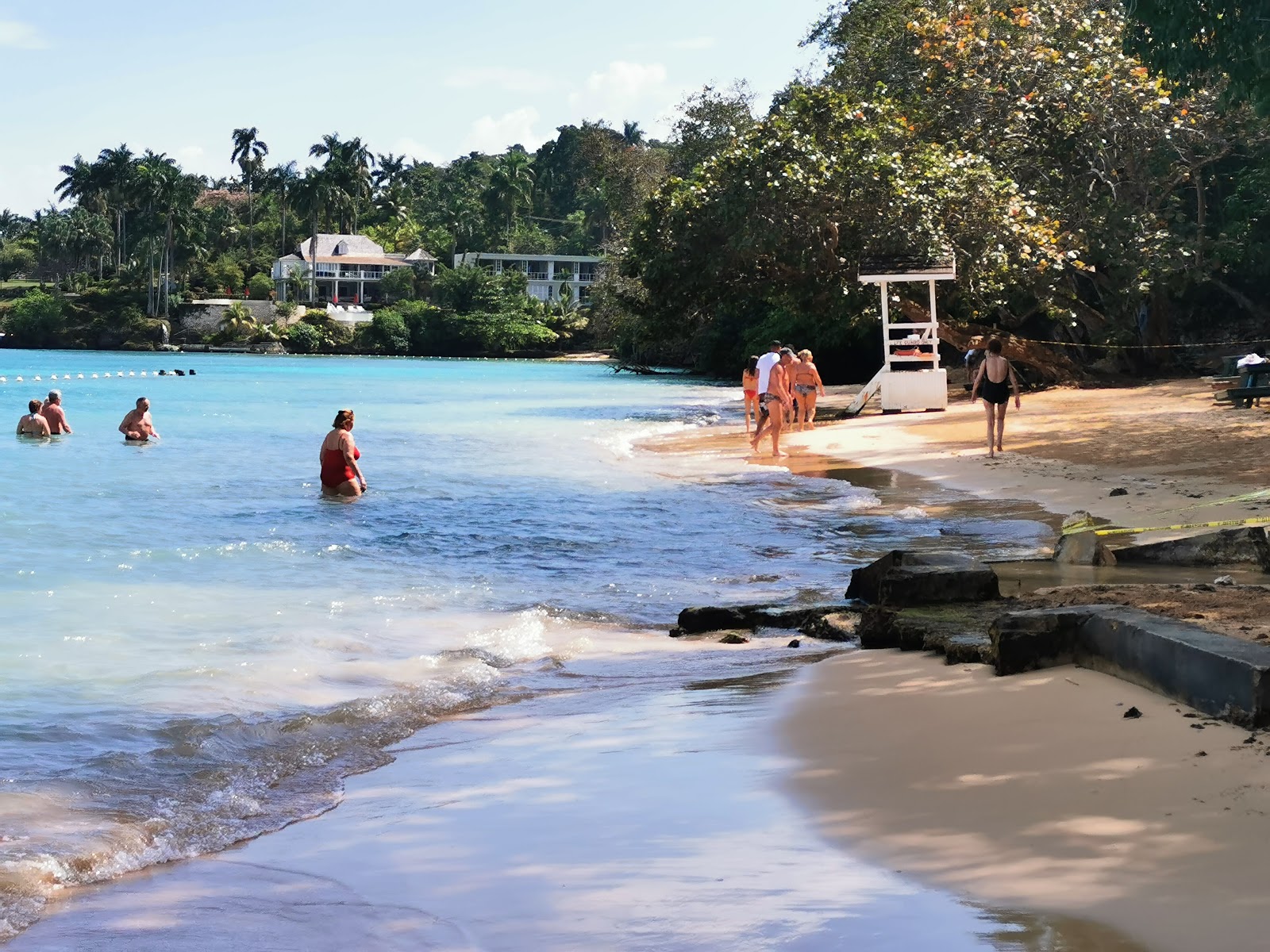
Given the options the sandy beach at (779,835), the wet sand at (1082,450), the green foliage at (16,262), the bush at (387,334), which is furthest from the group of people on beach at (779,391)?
the green foliage at (16,262)

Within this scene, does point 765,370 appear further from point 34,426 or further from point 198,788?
point 198,788

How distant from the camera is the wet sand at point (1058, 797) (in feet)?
12.5

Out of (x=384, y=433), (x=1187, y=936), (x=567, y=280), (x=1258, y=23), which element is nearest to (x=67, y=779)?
(x=1187, y=936)

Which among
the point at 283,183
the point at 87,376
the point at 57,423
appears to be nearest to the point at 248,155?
the point at 283,183

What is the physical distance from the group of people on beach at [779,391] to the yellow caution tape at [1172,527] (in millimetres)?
10877

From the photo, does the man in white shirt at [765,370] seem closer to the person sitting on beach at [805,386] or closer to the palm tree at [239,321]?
the person sitting on beach at [805,386]

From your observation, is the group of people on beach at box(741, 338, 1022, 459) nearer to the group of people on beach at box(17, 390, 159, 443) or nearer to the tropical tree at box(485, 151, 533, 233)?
the group of people on beach at box(17, 390, 159, 443)

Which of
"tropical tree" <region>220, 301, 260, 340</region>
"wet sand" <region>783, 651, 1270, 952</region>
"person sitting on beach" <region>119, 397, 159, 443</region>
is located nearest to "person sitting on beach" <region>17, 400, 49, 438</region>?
"person sitting on beach" <region>119, 397, 159, 443</region>

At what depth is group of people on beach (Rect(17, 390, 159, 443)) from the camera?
27859 millimetres

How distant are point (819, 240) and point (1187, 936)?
28305mm

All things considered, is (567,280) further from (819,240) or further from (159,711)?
(159,711)

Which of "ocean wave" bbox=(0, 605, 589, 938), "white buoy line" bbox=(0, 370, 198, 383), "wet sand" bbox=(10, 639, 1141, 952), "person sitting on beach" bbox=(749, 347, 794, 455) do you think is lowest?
"ocean wave" bbox=(0, 605, 589, 938)

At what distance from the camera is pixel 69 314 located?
113875mm

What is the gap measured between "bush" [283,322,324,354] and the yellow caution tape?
101095 mm
